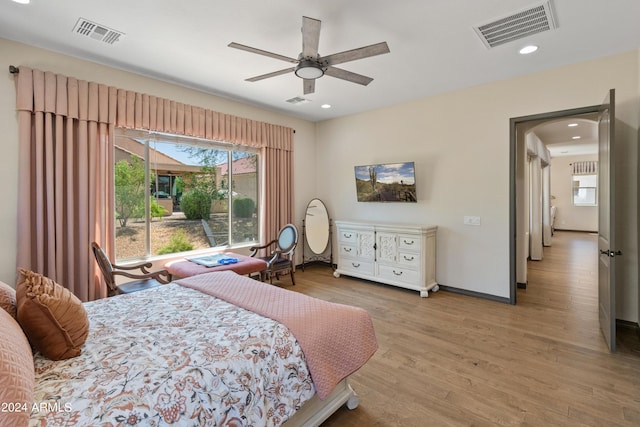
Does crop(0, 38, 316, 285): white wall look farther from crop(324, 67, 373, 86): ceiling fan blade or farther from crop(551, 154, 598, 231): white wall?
crop(551, 154, 598, 231): white wall

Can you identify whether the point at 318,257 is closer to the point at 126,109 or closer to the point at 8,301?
the point at 126,109

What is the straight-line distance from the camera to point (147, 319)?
1814mm

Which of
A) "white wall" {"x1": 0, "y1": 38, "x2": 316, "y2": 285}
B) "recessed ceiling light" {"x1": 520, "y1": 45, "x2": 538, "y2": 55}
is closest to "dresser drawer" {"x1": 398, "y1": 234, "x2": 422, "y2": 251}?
"recessed ceiling light" {"x1": 520, "y1": 45, "x2": 538, "y2": 55}

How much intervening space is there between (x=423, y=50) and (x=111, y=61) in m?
3.28

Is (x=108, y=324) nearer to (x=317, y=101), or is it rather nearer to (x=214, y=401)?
(x=214, y=401)

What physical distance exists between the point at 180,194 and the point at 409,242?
3.32 meters

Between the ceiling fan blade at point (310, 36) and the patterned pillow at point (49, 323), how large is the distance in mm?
2195

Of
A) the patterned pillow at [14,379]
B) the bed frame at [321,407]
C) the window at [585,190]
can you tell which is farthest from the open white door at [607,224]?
the window at [585,190]

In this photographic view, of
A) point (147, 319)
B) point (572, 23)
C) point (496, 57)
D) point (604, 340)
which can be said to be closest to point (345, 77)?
point (496, 57)

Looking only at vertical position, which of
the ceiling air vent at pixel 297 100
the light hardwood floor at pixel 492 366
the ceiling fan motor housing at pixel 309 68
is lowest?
the light hardwood floor at pixel 492 366

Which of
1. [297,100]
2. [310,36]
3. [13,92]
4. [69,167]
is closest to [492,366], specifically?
[310,36]

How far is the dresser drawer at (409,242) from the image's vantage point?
4176 mm

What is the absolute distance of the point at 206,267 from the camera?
367 cm

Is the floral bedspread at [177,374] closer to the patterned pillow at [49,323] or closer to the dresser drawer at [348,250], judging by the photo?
the patterned pillow at [49,323]
